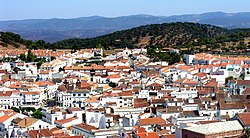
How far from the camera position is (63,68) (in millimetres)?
49719

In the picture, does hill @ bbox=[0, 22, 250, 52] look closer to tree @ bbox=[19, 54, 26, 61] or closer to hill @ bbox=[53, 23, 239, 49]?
hill @ bbox=[53, 23, 239, 49]

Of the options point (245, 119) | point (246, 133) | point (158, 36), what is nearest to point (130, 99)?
point (245, 119)

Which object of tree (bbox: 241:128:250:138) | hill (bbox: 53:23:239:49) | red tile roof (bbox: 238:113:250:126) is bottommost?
hill (bbox: 53:23:239:49)

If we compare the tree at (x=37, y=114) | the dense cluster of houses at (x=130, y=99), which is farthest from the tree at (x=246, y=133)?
the tree at (x=37, y=114)

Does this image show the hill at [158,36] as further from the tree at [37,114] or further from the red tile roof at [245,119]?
the red tile roof at [245,119]

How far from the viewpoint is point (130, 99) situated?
31656 mm

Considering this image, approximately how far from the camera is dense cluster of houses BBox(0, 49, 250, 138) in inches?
894

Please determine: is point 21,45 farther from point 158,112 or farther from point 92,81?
point 158,112

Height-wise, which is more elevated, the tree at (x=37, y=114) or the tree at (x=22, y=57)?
the tree at (x=22, y=57)

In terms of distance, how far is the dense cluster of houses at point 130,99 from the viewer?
22.7 meters

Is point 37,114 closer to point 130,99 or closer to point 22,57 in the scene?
point 130,99

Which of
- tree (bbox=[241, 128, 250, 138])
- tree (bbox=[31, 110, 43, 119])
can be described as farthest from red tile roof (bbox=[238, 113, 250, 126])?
tree (bbox=[31, 110, 43, 119])

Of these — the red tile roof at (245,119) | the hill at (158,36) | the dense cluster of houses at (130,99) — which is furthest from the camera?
the hill at (158,36)

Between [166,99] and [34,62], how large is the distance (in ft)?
88.8
